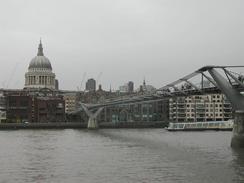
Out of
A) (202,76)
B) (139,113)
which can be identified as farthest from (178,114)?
(202,76)

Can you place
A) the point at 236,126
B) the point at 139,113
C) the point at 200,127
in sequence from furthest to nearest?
the point at 139,113
the point at 200,127
the point at 236,126

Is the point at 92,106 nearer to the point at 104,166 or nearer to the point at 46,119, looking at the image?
the point at 46,119

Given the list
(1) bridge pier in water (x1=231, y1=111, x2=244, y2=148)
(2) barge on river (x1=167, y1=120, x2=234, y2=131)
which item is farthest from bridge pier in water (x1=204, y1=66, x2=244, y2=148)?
(2) barge on river (x1=167, y1=120, x2=234, y2=131)

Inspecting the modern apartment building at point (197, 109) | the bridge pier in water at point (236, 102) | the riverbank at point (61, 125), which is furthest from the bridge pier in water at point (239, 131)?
the modern apartment building at point (197, 109)

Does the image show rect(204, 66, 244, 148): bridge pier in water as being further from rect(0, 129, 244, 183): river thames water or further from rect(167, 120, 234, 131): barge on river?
rect(167, 120, 234, 131): barge on river

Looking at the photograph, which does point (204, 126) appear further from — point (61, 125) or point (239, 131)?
point (239, 131)

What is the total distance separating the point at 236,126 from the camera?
51031mm

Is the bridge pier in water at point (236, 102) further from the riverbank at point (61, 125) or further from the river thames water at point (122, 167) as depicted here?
the riverbank at point (61, 125)

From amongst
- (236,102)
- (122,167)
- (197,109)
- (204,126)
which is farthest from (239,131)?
(197,109)

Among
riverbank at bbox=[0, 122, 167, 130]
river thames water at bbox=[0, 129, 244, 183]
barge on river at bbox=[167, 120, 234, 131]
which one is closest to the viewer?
river thames water at bbox=[0, 129, 244, 183]

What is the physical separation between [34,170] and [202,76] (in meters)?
27.9

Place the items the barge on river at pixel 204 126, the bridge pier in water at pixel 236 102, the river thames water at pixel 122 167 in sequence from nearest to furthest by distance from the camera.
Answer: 1. the river thames water at pixel 122 167
2. the bridge pier in water at pixel 236 102
3. the barge on river at pixel 204 126

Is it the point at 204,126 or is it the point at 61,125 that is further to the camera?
the point at 61,125

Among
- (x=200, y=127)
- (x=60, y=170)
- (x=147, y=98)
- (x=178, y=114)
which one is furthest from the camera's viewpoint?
(x=178, y=114)
